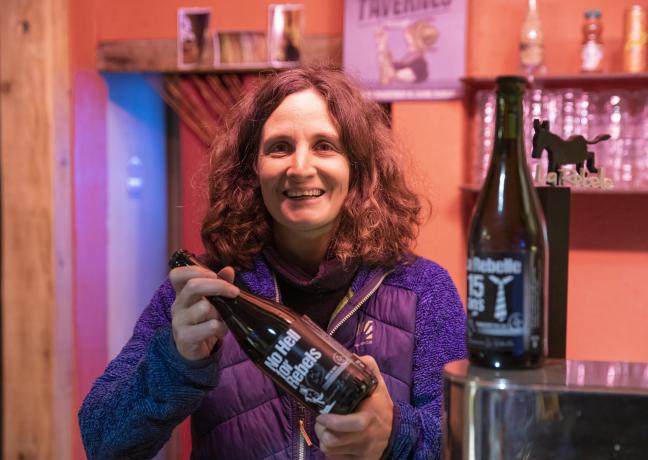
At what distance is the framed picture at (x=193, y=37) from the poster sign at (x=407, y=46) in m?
0.53

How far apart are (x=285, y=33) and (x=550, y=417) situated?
2.16 m

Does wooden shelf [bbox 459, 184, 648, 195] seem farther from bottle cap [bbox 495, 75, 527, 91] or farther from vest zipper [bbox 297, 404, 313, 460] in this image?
bottle cap [bbox 495, 75, 527, 91]

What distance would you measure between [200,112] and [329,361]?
6.82 ft

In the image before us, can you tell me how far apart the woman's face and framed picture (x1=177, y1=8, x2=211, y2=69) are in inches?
59.6

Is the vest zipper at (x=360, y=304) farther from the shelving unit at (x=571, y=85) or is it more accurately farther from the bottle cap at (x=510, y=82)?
the shelving unit at (x=571, y=85)

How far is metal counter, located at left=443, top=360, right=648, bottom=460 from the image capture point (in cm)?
67

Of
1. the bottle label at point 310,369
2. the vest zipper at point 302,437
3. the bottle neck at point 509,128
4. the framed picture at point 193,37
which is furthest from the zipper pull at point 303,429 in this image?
the framed picture at point 193,37

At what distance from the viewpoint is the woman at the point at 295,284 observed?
41.4 inches

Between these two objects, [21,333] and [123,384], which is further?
[21,333]

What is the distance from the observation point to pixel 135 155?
288 centimetres

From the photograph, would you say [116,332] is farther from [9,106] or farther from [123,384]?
[123,384]

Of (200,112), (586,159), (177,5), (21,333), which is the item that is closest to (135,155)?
(200,112)

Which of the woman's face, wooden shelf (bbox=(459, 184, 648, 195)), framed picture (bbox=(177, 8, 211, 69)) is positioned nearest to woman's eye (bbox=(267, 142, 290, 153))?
the woman's face

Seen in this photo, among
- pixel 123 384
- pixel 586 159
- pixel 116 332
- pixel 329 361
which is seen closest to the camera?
pixel 329 361
